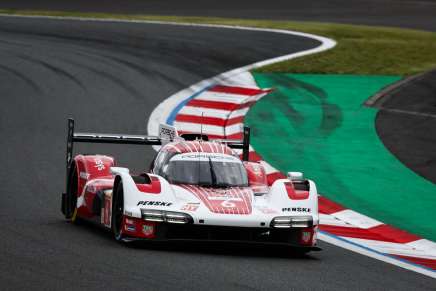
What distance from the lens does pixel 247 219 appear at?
11.6 metres

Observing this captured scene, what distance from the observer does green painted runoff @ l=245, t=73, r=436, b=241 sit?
1591 cm

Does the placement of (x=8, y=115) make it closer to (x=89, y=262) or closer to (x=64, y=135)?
(x=64, y=135)

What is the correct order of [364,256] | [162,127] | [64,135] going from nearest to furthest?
[364,256], [162,127], [64,135]

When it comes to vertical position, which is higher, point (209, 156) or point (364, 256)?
point (209, 156)

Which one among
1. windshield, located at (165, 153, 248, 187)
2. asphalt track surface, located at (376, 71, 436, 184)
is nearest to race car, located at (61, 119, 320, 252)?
windshield, located at (165, 153, 248, 187)

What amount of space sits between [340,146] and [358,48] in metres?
11.0

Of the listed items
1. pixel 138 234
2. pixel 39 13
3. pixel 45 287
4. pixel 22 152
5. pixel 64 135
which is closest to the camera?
pixel 45 287

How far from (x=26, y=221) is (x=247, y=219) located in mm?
2948

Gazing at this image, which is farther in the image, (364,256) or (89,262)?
(364,256)

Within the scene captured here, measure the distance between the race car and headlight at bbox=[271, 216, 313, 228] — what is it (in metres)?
0.01

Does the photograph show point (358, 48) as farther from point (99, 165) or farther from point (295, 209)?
point (295, 209)

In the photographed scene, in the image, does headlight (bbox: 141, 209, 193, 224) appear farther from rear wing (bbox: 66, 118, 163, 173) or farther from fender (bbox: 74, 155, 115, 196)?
rear wing (bbox: 66, 118, 163, 173)

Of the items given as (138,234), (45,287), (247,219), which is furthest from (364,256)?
(45,287)

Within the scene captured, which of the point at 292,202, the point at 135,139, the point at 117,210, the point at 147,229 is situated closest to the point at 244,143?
the point at 135,139
